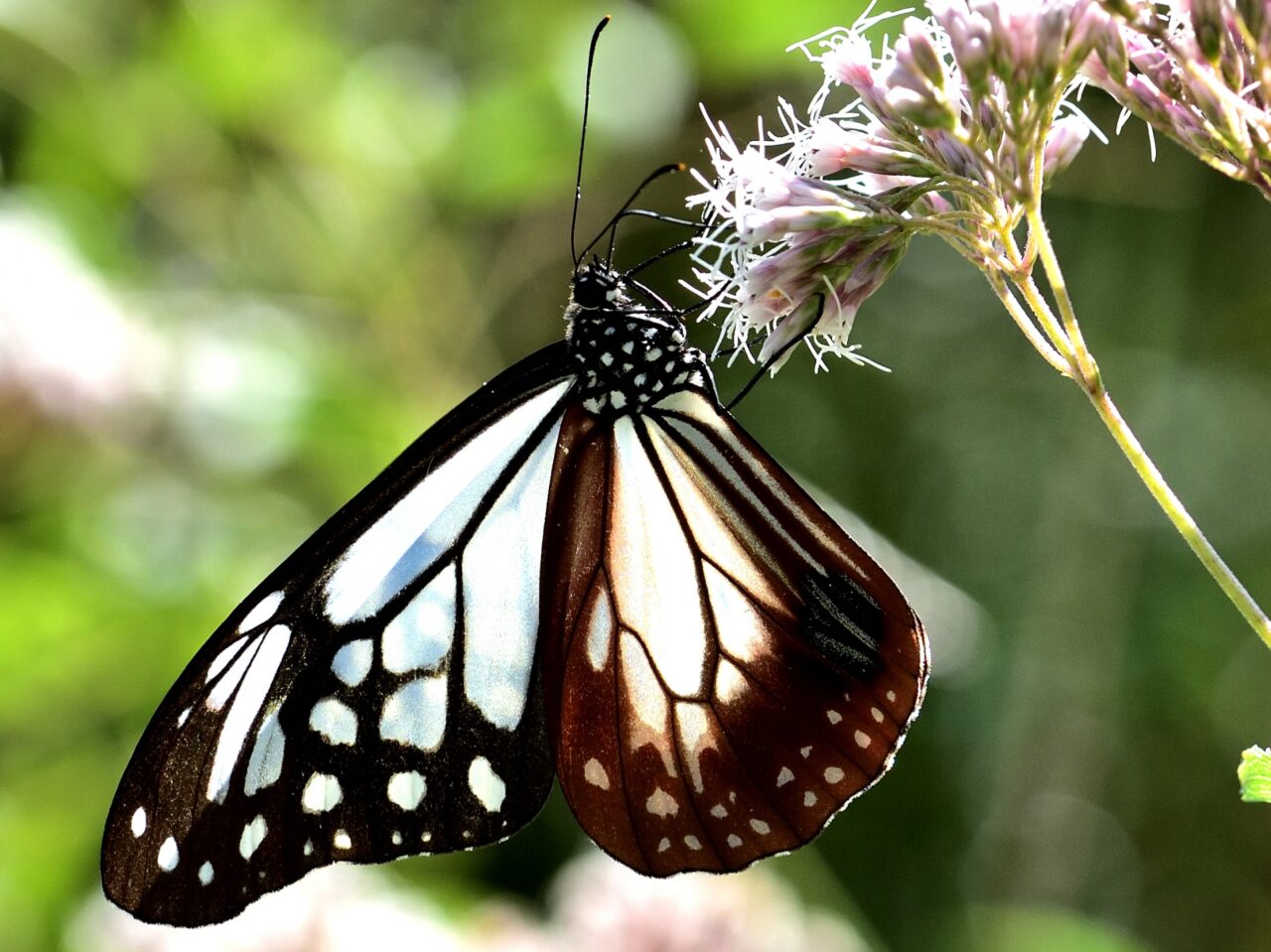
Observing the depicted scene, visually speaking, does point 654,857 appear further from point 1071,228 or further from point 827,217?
point 1071,228

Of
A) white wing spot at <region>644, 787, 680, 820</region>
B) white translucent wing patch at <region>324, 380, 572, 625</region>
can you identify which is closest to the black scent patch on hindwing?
white wing spot at <region>644, 787, 680, 820</region>

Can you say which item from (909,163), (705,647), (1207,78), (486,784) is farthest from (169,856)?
(1207,78)

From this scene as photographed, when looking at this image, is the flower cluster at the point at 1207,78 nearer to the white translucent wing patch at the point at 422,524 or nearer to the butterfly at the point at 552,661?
the butterfly at the point at 552,661

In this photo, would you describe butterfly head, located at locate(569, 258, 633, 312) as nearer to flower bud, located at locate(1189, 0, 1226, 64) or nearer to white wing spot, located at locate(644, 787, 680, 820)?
Result: white wing spot, located at locate(644, 787, 680, 820)

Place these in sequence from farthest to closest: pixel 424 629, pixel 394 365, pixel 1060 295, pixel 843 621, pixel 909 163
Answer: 1. pixel 394 365
2. pixel 424 629
3. pixel 843 621
4. pixel 909 163
5. pixel 1060 295

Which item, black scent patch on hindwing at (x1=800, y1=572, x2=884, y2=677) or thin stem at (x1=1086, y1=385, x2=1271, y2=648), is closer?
thin stem at (x1=1086, y1=385, x2=1271, y2=648)

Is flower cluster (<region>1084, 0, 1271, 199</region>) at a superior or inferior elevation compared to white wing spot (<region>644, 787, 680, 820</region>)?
superior

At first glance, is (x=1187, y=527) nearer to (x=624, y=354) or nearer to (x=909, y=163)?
(x=909, y=163)

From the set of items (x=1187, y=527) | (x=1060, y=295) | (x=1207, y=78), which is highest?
(x=1207, y=78)
